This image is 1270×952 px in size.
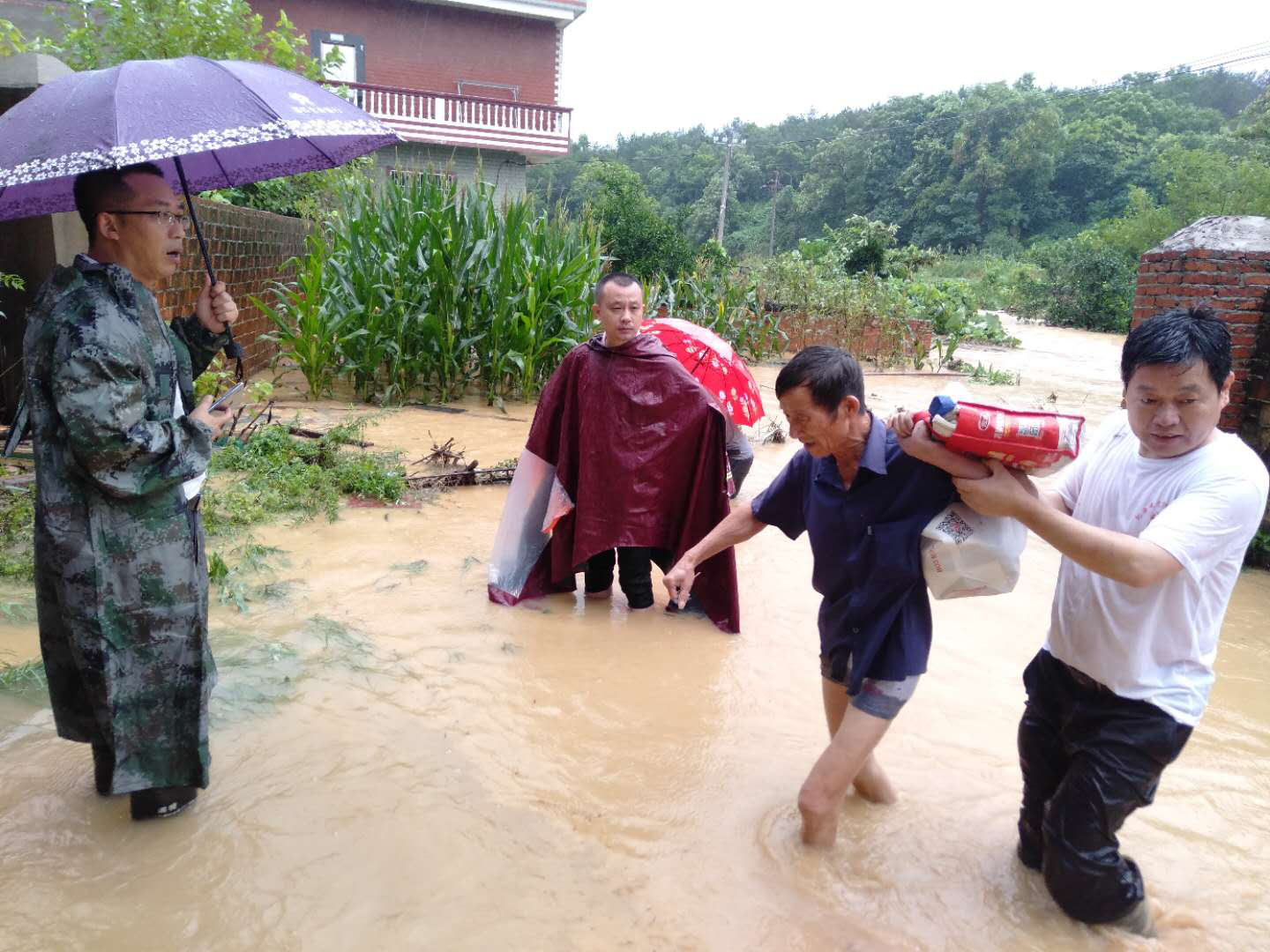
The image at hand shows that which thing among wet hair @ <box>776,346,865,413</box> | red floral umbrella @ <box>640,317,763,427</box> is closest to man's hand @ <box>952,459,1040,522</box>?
wet hair @ <box>776,346,865,413</box>

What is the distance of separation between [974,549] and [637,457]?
2285 millimetres

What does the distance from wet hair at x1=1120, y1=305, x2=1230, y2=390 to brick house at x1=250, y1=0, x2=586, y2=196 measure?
1937cm

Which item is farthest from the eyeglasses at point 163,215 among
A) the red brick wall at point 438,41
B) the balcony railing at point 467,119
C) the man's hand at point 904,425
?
the red brick wall at point 438,41

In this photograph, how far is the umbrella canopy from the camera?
2205 mm

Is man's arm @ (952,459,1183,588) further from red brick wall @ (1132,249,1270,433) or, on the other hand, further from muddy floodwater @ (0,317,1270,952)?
red brick wall @ (1132,249,1270,433)

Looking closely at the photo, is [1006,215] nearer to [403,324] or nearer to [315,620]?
[403,324]

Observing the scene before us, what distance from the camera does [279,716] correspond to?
335cm

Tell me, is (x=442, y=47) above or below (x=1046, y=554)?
above

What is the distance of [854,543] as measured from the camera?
2.55m

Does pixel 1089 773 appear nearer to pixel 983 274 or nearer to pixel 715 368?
pixel 715 368

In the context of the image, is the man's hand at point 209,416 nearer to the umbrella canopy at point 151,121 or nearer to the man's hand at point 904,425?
the umbrella canopy at point 151,121

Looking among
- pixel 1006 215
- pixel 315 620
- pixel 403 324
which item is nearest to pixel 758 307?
pixel 403 324

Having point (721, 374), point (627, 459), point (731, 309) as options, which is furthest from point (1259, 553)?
point (731, 309)

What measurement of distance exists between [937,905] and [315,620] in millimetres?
2734
